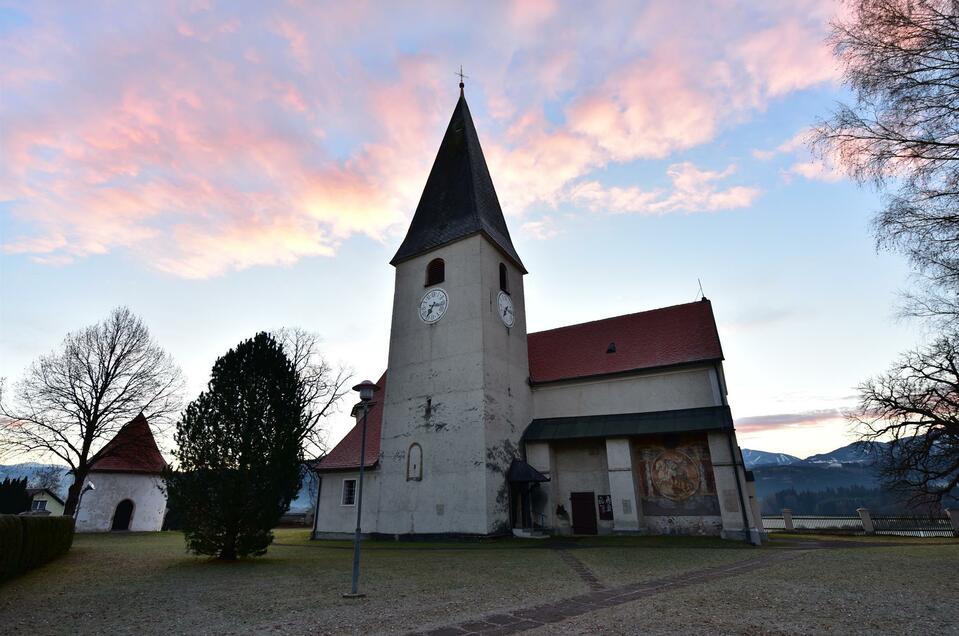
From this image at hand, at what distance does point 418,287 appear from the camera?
79.8 feet

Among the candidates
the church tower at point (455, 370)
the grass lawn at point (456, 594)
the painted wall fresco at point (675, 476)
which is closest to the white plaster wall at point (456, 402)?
the church tower at point (455, 370)

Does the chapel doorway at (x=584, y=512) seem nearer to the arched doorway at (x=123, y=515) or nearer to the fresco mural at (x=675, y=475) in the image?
the fresco mural at (x=675, y=475)

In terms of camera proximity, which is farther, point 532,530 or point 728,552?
point 532,530

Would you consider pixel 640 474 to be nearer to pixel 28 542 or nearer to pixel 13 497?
pixel 28 542

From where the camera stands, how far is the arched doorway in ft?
101

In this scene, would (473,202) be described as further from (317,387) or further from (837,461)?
(837,461)

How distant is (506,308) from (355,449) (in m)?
10.4

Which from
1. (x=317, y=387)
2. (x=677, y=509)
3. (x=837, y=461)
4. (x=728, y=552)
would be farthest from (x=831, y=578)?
(x=837, y=461)

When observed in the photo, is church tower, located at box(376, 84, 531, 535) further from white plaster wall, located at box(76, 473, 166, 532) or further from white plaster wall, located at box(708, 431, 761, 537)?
white plaster wall, located at box(76, 473, 166, 532)

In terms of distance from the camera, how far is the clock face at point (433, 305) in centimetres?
2277

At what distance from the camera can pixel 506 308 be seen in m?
23.9

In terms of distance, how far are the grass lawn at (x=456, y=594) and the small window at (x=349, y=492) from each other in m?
9.05

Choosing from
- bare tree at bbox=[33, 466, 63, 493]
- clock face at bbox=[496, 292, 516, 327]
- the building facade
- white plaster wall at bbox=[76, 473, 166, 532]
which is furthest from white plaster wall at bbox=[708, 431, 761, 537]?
bare tree at bbox=[33, 466, 63, 493]

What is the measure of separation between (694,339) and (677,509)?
779cm
